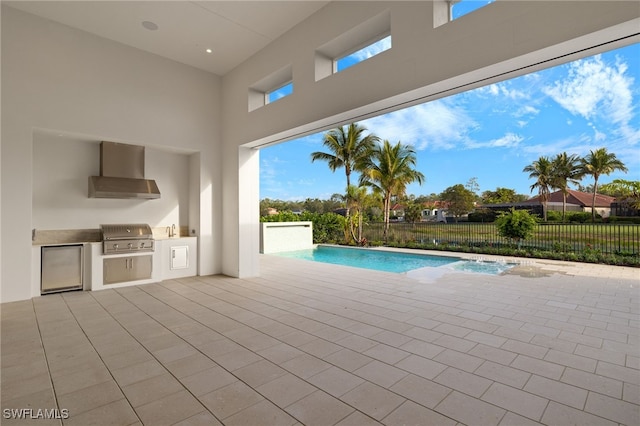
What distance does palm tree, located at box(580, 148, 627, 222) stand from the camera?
6.55 metres

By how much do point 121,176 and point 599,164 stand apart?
9935 mm

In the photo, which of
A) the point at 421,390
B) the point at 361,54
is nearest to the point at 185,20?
the point at 361,54

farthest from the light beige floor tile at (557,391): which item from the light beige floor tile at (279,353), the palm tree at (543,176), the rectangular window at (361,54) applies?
the palm tree at (543,176)

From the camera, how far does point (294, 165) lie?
25.8 m

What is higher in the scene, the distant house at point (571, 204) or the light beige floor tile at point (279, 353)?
the distant house at point (571, 204)

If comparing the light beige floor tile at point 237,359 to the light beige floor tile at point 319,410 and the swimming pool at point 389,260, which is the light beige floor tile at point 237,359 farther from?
the swimming pool at point 389,260

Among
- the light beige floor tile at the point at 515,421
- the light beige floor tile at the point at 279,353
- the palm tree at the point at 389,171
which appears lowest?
the light beige floor tile at the point at 279,353

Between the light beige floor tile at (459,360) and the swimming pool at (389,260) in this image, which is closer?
the light beige floor tile at (459,360)

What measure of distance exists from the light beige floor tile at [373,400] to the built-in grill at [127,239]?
496 cm

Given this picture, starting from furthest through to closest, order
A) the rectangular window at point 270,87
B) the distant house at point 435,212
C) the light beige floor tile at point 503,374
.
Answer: the distant house at point 435,212, the rectangular window at point 270,87, the light beige floor tile at point 503,374

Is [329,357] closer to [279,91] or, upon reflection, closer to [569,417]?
[569,417]

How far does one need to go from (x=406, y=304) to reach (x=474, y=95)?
14.6 m

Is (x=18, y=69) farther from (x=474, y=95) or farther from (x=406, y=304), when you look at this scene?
(x=474, y=95)

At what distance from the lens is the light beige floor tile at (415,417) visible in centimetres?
182
